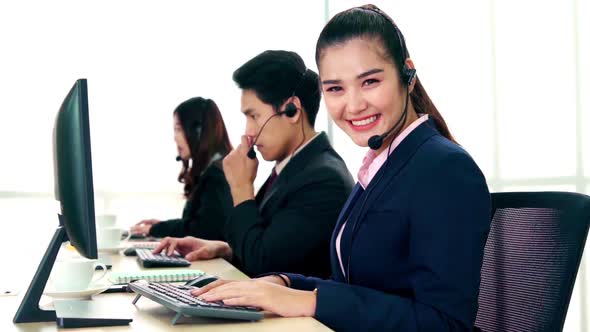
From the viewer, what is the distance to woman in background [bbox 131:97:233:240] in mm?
3229

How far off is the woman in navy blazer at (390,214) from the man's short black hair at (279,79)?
0.76 meters

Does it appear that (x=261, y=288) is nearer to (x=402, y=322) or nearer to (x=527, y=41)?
(x=402, y=322)

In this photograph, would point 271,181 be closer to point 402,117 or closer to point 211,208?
point 211,208

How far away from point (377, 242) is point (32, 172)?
4029 mm

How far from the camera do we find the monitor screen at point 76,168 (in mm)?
1157

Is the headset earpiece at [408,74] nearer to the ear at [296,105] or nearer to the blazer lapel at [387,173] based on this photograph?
the blazer lapel at [387,173]

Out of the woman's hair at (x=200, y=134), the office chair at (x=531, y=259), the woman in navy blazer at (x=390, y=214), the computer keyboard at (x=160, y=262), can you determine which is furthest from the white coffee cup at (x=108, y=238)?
the office chair at (x=531, y=259)

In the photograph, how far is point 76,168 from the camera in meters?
1.18

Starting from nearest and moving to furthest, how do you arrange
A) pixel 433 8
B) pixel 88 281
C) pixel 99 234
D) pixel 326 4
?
pixel 88 281, pixel 99 234, pixel 433 8, pixel 326 4

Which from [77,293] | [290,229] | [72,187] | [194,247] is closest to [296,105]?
[290,229]

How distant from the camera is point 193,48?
4988 mm

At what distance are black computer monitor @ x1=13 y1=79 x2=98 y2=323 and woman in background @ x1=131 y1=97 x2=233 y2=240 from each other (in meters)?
1.94

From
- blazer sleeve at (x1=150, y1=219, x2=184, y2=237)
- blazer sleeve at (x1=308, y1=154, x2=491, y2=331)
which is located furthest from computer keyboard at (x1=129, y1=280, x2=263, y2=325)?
blazer sleeve at (x1=150, y1=219, x2=184, y2=237)

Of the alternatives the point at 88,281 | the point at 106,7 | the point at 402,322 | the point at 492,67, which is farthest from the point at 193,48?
the point at 402,322
